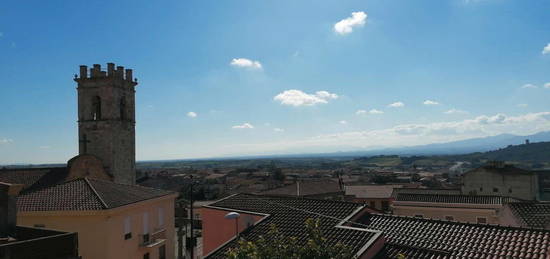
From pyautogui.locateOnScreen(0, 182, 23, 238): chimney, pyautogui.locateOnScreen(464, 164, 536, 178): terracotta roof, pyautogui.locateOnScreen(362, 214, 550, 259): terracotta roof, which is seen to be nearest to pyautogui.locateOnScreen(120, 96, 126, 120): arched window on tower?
pyautogui.locateOnScreen(0, 182, 23, 238): chimney

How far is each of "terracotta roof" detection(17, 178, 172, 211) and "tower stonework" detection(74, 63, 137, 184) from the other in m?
14.2

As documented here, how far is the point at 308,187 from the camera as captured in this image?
53.0m

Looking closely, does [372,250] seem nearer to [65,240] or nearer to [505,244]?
[505,244]

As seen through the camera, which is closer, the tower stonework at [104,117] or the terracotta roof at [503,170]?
the tower stonework at [104,117]

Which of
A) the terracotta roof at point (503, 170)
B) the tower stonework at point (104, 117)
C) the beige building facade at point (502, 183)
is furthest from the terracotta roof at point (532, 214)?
the tower stonework at point (104, 117)

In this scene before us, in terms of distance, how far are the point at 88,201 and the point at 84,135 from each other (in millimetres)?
19231

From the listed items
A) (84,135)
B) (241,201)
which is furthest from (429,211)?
(84,135)

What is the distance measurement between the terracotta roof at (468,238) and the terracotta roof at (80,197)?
11677 millimetres

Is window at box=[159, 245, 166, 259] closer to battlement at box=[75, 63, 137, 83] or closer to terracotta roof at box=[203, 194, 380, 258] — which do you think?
terracotta roof at box=[203, 194, 380, 258]

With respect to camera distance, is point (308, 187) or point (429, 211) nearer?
point (429, 211)

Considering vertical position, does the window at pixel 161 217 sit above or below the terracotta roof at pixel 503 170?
below

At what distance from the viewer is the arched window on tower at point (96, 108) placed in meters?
36.6

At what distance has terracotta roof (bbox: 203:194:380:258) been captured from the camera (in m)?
14.0

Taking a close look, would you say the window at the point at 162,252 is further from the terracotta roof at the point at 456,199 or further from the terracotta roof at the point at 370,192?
the terracotta roof at the point at 370,192
